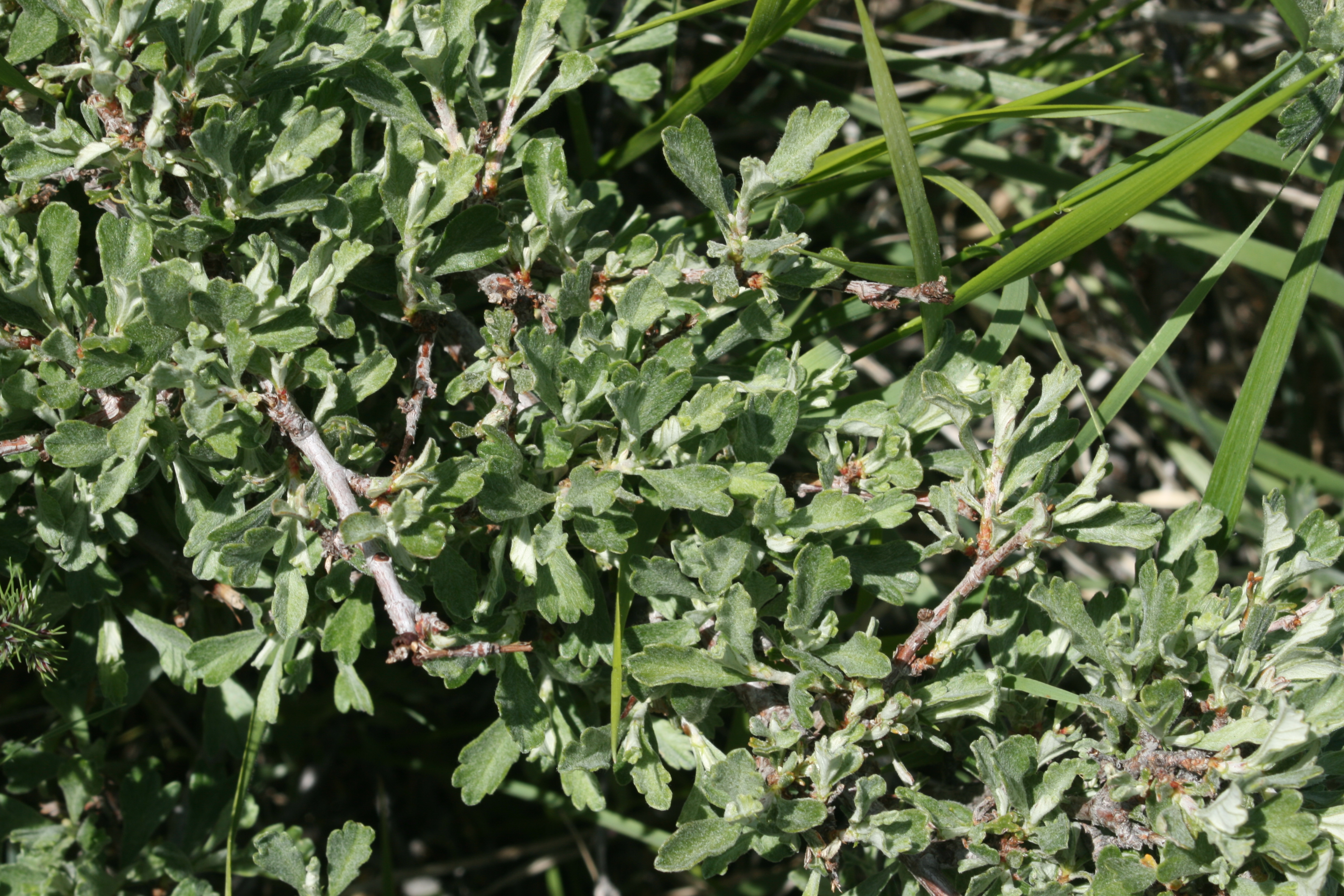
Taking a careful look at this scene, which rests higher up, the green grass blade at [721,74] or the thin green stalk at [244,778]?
the green grass blade at [721,74]

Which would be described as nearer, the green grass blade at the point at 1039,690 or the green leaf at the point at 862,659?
the green leaf at the point at 862,659

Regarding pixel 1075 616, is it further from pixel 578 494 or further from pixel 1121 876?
pixel 578 494

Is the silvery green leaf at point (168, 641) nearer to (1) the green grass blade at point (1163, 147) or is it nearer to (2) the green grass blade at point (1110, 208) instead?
(2) the green grass blade at point (1110, 208)

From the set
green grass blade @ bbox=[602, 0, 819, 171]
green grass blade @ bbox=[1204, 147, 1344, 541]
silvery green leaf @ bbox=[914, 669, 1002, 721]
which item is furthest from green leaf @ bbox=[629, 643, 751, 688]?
green grass blade @ bbox=[1204, 147, 1344, 541]

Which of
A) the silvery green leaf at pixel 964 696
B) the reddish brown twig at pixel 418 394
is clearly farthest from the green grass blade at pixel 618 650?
the silvery green leaf at pixel 964 696

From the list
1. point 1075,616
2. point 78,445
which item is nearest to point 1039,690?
point 1075,616

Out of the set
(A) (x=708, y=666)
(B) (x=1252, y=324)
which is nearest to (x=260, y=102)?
(A) (x=708, y=666)

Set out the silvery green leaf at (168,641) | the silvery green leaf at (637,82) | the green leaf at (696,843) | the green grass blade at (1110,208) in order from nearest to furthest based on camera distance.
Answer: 1. the green leaf at (696,843)
2. the green grass blade at (1110,208)
3. the silvery green leaf at (168,641)
4. the silvery green leaf at (637,82)
